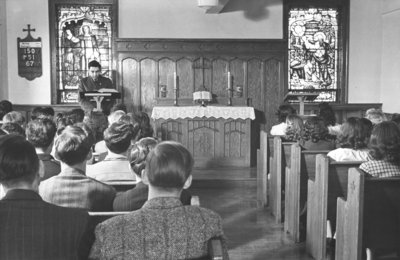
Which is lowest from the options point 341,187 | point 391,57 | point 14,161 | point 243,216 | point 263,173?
point 243,216

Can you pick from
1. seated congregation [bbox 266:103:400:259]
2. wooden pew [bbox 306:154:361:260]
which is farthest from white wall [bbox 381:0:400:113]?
wooden pew [bbox 306:154:361:260]

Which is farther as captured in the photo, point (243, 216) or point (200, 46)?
point (200, 46)

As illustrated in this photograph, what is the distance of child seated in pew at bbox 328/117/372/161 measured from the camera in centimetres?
442

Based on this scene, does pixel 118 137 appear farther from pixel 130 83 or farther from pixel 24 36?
pixel 24 36

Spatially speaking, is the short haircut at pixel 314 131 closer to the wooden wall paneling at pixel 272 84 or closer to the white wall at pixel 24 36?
the wooden wall paneling at pixel 272 84

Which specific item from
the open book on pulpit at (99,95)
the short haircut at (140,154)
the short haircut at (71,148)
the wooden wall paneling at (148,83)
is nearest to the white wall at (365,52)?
the wooden wall paneling at (148,83)

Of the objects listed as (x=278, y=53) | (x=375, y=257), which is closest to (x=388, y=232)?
(x=375, y=257)

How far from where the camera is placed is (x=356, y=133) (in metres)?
4.43

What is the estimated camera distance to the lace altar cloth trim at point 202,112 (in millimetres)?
8648

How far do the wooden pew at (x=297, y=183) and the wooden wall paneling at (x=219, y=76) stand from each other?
Result: 17.1 ft

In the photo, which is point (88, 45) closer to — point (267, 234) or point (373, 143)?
point (267, 234)

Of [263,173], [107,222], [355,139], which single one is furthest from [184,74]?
[107,222]

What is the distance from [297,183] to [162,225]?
10.00 feet

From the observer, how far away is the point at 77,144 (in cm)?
316
